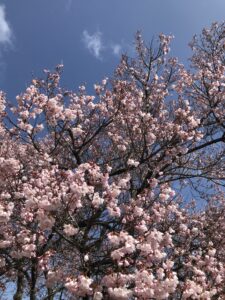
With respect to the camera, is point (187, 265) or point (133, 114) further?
point (133, 114)

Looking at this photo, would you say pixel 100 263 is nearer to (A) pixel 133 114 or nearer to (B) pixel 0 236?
(B) pixel 0 236

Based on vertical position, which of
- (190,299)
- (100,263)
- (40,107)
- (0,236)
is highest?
(40,107)

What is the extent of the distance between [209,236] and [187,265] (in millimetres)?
2804

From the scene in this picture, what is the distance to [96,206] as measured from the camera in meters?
7.34

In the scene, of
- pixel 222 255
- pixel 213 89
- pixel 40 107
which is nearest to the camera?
pixel 40 107

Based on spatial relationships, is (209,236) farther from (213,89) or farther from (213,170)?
(213,89)

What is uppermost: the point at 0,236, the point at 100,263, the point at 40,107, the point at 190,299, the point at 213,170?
the point at 40,107

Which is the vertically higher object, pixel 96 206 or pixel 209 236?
pixel 209 236

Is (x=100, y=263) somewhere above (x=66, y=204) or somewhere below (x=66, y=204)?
below

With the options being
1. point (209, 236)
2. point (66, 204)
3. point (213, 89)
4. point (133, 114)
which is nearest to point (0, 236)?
point (66, 204)

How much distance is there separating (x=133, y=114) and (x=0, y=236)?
17.9ft

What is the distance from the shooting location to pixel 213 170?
11984mm

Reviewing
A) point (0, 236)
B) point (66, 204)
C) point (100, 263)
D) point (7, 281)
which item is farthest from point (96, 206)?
point (7, 281)

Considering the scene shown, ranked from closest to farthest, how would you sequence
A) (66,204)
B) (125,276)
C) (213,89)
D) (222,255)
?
(125,276) < (66,204) < (222,255) < (213,89)
